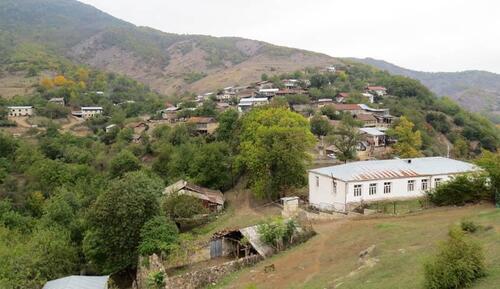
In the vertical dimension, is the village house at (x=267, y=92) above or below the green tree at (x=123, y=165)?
above

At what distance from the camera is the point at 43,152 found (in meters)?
57.2

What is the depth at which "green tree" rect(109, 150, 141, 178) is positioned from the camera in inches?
1796

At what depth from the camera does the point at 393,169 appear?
26844mm

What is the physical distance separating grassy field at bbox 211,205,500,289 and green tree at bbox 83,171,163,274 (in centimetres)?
681

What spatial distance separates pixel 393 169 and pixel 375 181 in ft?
6.46

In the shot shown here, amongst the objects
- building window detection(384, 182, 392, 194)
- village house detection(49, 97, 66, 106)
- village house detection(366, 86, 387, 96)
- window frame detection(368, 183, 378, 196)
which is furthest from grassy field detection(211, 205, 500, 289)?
village house detection(49, 97, 66, 106)

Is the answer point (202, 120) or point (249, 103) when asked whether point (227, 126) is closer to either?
point (202, 120)

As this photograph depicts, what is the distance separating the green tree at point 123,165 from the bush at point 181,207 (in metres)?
17.1

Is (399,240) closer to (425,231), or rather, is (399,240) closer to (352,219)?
(425,231)

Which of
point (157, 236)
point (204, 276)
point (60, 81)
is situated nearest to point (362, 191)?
point (204, 276)

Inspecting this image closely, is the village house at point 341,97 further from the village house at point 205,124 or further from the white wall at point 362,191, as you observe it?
the white wall at point 362,191

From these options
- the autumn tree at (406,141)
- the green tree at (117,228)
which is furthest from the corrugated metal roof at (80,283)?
the autumn tree at (406,141)

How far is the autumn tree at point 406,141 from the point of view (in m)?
43.9

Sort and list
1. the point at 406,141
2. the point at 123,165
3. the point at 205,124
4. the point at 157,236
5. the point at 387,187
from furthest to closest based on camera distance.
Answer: the point at 205,124, the point at 406,141, the point at 123,165, the point at 387,187, the point at 157,236
